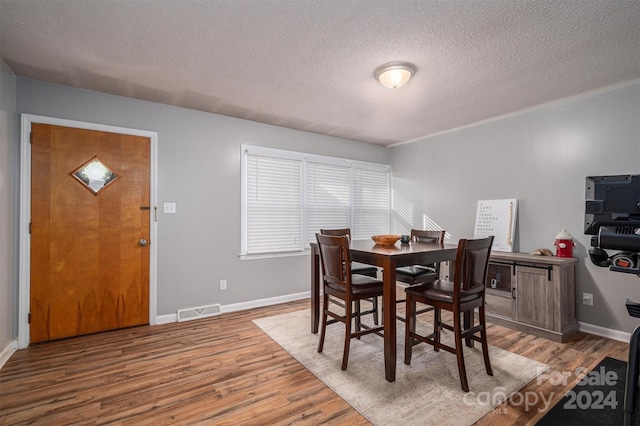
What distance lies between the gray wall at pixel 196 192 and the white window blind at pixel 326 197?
71cm

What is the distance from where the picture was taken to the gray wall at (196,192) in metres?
3.29

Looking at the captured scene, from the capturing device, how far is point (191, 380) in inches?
90.0

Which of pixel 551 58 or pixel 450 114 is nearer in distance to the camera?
pixel 551 58

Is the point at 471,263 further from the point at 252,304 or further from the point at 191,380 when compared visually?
the point at 252,304

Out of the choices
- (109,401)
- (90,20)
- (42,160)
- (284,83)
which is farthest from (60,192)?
(284,83)

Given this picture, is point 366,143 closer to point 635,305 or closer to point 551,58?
point 551,58

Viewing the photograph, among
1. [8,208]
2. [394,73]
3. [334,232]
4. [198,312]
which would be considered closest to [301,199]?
[334,232]

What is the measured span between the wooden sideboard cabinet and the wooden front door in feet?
13.3

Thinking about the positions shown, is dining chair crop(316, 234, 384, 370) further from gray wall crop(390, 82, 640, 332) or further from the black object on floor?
gray wall crop(390, 82, 640, 332)

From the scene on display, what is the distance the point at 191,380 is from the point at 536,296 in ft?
11.1

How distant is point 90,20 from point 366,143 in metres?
4.11

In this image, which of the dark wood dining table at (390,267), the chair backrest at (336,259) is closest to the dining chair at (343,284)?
the chair backrest at (336,259)

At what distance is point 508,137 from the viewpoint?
3920mm

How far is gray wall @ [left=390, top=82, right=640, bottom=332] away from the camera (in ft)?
9.95
